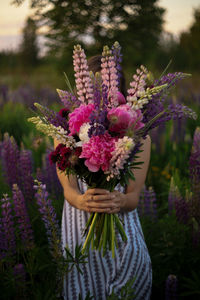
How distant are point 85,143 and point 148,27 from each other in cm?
1016

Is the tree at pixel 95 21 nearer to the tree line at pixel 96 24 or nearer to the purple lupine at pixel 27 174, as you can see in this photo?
the tree line at pixel 96 24

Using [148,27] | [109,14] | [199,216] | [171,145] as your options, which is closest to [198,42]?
[148,27]

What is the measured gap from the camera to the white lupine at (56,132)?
136cm

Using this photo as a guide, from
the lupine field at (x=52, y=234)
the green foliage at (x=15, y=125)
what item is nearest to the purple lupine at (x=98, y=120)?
the lupine field at (x=52, y=234)

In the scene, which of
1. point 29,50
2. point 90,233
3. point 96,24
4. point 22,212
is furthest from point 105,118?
point 29,50

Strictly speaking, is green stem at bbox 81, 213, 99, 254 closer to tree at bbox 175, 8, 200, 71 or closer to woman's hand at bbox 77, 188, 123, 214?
woman's hand at bbox 77, 188, 123, 214

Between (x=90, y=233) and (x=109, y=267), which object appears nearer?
(x=90, y=233)

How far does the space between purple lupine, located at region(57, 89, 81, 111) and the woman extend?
58 cm

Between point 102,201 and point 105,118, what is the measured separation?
460mm

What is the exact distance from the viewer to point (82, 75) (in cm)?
140

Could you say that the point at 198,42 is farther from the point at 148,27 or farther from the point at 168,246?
the point at 168,246

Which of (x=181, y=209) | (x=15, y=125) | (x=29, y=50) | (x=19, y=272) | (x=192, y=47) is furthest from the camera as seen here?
(x=29, y=50)

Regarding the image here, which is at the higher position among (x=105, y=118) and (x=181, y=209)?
(x=105, y=118)

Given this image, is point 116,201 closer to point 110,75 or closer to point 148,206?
point 110,75
